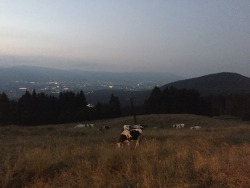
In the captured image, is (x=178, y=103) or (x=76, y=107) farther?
(x=178, y=103)

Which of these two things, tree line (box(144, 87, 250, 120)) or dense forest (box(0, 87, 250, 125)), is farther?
tree line (box(144, 87, 250, 120))

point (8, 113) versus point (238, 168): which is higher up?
point (238, 168)

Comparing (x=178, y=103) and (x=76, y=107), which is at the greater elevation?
(x=178, y=103)

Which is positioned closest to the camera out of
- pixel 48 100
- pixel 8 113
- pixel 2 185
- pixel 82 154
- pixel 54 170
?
pixel 2 185

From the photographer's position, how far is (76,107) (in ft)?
271

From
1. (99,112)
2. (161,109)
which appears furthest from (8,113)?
(161,109)

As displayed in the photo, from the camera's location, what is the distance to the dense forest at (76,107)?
250ft

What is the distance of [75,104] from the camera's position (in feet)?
272

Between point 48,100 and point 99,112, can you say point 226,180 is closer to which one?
point 99,112

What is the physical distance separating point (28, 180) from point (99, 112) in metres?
68.4

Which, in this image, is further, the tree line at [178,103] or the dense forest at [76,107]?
the tree line at [178,103]

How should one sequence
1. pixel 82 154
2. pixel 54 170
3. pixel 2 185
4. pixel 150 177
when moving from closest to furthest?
pixel 150 177 → pixel 2 185 → pixel 54 170 → pixel 82 154

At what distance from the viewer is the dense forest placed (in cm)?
7625

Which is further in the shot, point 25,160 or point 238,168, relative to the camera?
point 25,160
